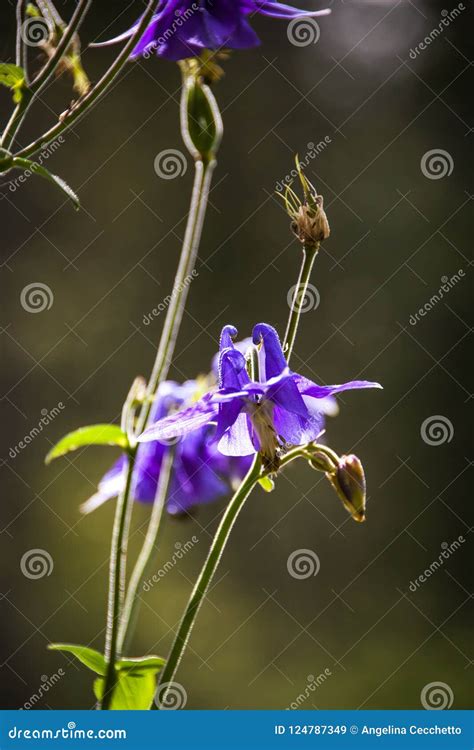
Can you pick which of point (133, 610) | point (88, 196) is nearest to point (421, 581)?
point (88, 196)

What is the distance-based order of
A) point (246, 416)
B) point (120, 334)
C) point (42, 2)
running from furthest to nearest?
1. point (120, 334)
2. point (246, 416)
3. point (42, 2)

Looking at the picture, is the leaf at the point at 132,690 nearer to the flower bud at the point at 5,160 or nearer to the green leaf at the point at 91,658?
the green leaf at the point at 91,658

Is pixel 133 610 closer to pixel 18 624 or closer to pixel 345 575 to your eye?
pixel 18 624

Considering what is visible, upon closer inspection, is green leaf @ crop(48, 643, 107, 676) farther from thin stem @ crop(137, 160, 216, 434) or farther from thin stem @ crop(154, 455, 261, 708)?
thin stem @ crop(137, 160, 216, 434)

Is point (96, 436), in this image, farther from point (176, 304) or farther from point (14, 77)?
point (14, 77)

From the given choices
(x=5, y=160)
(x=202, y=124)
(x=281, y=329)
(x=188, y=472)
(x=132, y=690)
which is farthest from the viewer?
(x=281, y=329)

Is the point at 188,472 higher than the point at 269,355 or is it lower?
lower

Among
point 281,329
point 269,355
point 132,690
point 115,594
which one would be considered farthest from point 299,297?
point 281,329

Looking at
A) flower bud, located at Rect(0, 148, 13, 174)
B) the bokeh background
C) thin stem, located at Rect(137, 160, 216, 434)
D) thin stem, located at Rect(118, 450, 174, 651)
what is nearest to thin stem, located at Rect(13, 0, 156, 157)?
flower bud, located at Rect(0, 148, 13, 174)
